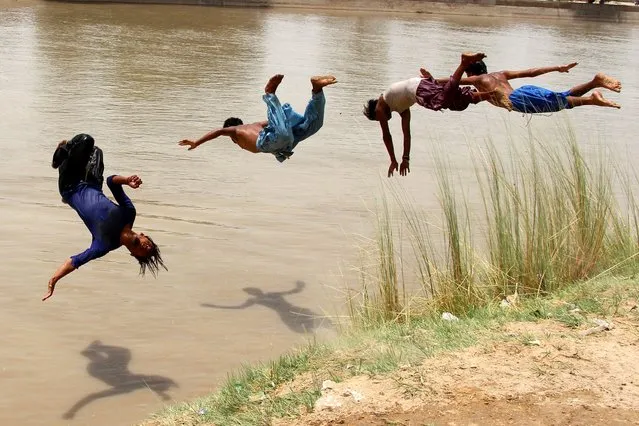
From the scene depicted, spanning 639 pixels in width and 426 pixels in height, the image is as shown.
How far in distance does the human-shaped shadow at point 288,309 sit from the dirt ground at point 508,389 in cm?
274

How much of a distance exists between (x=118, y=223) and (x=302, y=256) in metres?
3.26

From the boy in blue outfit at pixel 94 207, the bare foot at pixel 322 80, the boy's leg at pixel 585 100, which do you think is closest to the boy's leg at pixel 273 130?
the bare foot at pixel 322 80

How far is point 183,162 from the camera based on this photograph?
1344 cm

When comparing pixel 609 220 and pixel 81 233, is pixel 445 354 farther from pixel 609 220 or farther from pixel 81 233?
pixel 81 233

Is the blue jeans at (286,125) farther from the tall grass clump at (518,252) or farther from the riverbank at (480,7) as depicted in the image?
the riverbank at (480,7)

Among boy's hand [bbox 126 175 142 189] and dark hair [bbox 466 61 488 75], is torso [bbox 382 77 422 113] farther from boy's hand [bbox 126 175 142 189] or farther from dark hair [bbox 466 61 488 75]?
→ boy's hand [bbox 126 175 142 189]

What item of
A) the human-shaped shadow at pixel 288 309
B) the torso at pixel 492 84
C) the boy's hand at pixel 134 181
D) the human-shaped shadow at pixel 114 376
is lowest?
the human-shaped shadow at pixel 288 309

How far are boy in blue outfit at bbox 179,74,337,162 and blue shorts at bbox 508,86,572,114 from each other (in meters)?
1.65

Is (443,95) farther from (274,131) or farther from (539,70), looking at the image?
(274,131)

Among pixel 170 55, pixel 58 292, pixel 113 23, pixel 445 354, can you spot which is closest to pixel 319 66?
pixel 170 55

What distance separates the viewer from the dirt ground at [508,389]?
16.1 ft

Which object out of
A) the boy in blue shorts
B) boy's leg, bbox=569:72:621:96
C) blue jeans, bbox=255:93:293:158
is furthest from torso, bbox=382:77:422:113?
boy's leg, bbox=569:72:621:96

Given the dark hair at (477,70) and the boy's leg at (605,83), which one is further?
the dark hair at (477,70)

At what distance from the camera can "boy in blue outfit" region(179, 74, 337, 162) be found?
8.46m
